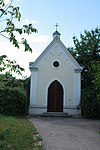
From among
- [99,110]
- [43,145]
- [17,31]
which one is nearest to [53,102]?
[99,110]

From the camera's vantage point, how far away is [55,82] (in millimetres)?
23047

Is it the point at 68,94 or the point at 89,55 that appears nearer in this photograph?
the point at 68,94

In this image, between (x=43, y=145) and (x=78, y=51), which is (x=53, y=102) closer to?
(x=78, y=51)

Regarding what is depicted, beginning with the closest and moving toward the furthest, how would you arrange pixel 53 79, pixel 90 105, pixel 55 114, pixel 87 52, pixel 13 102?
pixel 13 102
pixel 90 105
pixel 55 114
pixel 53 79
pixel 87 52

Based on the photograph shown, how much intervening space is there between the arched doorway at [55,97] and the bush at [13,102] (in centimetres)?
287

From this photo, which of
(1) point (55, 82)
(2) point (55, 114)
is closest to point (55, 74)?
(1) point (55, 82)

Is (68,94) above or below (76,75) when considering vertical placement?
below

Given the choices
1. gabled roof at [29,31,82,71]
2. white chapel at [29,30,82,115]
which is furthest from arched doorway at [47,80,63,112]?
gabled roof at [29,31,82,71]

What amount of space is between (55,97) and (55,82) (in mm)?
1381

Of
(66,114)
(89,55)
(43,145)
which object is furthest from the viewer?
(89,55)

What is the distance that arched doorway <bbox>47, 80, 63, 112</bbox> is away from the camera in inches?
883

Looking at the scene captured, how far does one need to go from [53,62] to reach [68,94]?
3.27 metres

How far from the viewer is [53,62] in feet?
76.5

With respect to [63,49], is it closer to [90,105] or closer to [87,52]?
[87,52]
